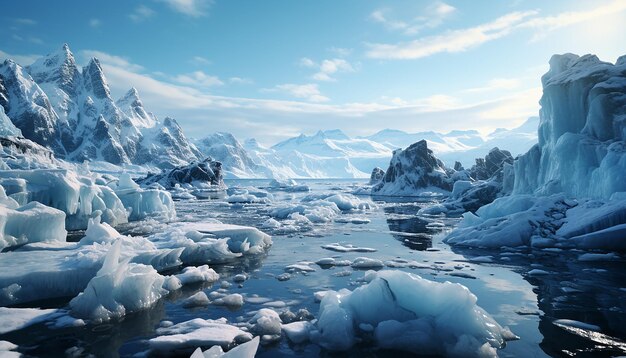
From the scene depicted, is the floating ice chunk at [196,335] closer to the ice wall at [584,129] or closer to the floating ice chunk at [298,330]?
the floating ice chunk at [298,330]

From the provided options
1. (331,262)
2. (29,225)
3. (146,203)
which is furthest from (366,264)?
(146,203)

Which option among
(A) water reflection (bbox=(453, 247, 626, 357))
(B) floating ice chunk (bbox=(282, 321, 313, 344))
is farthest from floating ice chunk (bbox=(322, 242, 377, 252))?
(B) floating ice chunk (bbox=(282, 321, 313, 344))

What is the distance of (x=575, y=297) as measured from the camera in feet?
28.8

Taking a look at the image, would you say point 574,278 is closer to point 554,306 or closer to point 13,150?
point 554,306

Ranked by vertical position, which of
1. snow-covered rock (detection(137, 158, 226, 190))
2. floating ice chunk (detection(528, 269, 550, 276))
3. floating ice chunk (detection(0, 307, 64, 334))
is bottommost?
floating ice chunk (detection(0, 307, 64, 334))

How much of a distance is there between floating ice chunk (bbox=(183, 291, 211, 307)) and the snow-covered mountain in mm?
172735

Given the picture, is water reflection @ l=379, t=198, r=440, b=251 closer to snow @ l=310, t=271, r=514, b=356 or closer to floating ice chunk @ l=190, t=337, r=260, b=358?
snow @ l=310, t=271, r=514, b=356

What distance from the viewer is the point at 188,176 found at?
81.4 metres

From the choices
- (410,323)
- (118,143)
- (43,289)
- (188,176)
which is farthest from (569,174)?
(118,143)

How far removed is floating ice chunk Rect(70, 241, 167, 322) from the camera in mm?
7500

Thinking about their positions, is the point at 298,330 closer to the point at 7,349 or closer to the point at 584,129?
the point at 7,349

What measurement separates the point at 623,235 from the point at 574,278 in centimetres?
517

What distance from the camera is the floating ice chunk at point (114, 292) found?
750cm

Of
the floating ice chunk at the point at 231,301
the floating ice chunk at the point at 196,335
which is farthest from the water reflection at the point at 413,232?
the floating ice chunk at the point at 196,335
